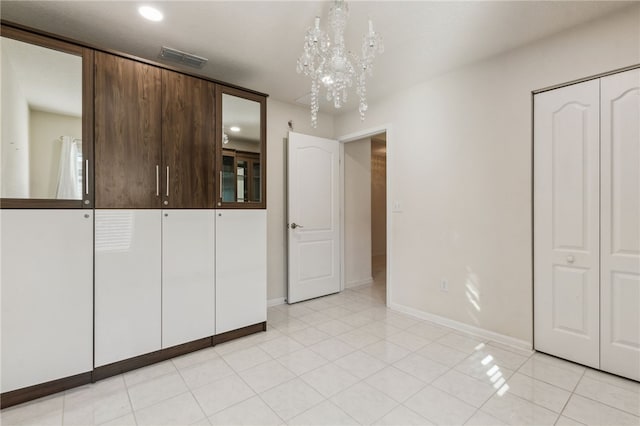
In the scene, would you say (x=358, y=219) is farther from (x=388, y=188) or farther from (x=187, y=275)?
(x=187, y=275)

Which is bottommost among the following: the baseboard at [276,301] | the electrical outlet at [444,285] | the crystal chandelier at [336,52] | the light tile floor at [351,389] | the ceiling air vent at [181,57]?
the light tile floor at [351,389]

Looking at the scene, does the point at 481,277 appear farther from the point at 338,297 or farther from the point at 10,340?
the point at 10,340

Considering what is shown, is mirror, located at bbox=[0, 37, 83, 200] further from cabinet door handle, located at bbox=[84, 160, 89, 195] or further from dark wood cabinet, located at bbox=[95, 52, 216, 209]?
dark wood cabinet, located at bbox=[95, 52, 216, 209]

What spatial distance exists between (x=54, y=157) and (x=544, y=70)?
3761 mm

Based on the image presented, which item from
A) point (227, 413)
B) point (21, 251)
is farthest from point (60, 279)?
point (227, 413)

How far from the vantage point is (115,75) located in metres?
2.17

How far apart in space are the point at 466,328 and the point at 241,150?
2844 millimetres

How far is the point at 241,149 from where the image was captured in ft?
9.41

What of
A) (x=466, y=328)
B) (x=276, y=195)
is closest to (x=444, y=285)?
(x=466, y=328)

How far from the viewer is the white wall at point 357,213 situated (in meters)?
4.59

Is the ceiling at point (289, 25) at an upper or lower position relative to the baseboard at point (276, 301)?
upper

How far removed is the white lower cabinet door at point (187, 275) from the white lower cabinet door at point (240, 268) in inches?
2.9

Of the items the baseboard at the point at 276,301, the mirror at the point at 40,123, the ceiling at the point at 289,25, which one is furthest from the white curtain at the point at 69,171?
the baseboard at the point at 276,301

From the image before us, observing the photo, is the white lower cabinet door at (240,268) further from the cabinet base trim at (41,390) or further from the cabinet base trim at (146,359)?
the cabinet base trim at (41,390)
